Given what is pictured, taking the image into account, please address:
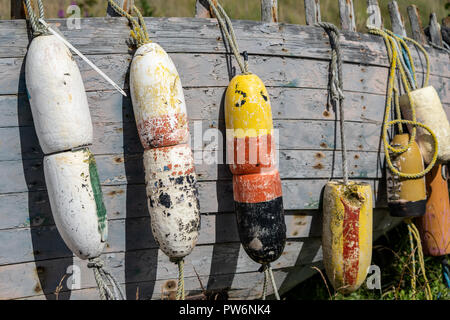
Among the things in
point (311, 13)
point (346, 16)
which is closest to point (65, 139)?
point (311, 13)

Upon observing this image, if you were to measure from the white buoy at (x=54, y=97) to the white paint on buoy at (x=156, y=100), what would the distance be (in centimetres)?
27

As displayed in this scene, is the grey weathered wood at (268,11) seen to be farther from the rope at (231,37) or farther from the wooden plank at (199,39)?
the rope at (231,37)

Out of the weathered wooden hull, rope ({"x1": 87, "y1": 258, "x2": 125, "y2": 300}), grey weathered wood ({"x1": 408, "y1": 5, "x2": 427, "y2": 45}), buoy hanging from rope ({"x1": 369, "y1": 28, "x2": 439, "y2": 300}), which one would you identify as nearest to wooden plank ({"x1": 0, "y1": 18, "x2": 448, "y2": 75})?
the weathered wooden hull

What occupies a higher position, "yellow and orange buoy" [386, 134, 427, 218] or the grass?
"yellow and orange buoy" [386, 134, 427, 218]

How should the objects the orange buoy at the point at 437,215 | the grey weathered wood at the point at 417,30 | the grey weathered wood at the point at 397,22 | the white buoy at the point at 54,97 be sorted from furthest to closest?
1. the grey weathered wood at the point at 417,30
2. the grey weathered wood at the point at 397,22
3. the orange buoy at the point at 437,215
4. the white buoy at the point at 54,97

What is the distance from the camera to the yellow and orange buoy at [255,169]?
2.04 m

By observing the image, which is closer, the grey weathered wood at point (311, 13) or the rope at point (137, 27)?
the rope at point (137, 27)

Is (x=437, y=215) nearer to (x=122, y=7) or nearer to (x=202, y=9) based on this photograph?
(x=202, y=9)

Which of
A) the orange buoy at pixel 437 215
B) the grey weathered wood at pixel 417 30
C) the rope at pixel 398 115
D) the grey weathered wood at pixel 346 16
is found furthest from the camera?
the grey weathered wood at pixel 417 30

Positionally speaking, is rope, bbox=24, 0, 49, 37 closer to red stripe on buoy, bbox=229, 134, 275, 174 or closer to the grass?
red stripe on buoy, bbox=229, 134, 275, 174

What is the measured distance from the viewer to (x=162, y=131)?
6.23ft

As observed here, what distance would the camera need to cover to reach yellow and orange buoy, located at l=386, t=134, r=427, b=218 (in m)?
2.42

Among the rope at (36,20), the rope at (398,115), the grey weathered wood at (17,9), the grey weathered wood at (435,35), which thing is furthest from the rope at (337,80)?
the grey weathered wood at (17,9)

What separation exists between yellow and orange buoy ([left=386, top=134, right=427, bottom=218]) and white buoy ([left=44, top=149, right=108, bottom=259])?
1728mm
